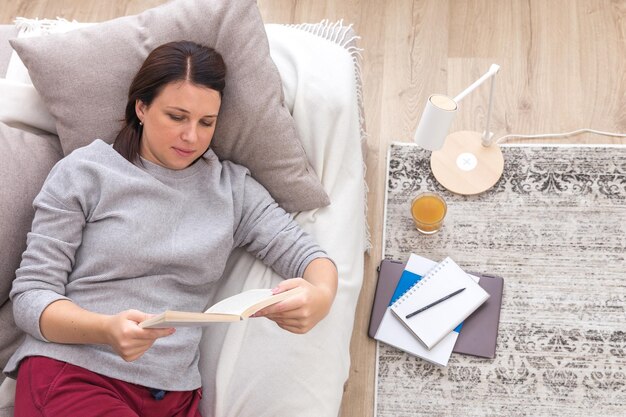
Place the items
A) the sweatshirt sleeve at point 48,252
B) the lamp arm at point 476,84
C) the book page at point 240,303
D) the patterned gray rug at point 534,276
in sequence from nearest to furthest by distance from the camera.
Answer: the book page at point 240,303 < the sweatshirt sleeve at point 48,252 < the lamp arm at point 476,84 < the patterned gray rug at point 534,276

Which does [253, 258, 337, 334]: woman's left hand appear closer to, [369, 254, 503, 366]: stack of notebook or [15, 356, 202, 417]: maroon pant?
[15, 356, 202, 417]: maroon pant

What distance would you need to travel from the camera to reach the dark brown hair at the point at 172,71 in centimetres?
162

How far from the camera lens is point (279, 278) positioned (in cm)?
182

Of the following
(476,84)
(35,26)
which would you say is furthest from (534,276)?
(35,26)

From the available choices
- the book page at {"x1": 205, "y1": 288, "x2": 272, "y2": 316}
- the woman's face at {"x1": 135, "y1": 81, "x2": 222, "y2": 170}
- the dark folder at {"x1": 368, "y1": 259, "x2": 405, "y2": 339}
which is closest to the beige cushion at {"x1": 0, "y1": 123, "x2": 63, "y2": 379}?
the woman's face at {"x1": 135, "y1": 81, "x2": 222, "y2": 170}

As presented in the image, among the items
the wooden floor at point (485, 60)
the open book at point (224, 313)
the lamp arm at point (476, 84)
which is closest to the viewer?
the open book at point (224, 313)

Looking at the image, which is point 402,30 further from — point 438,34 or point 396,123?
point 396,123

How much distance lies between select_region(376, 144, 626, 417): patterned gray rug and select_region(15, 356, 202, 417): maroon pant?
675 mm

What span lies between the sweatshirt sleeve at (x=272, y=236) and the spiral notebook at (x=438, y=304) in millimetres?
418

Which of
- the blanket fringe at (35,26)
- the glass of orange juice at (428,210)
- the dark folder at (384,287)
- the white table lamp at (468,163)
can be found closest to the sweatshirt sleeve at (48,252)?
the blanket fringe at (35,26)

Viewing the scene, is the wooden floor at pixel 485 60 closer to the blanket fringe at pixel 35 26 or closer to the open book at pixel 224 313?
the blanket fringe at pixel 35 26

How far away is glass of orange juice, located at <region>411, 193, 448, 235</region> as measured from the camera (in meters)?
2.19

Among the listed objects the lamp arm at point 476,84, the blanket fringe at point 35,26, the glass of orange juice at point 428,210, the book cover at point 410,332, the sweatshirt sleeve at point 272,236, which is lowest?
the book cover at point 410,332

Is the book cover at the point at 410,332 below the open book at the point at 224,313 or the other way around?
below
